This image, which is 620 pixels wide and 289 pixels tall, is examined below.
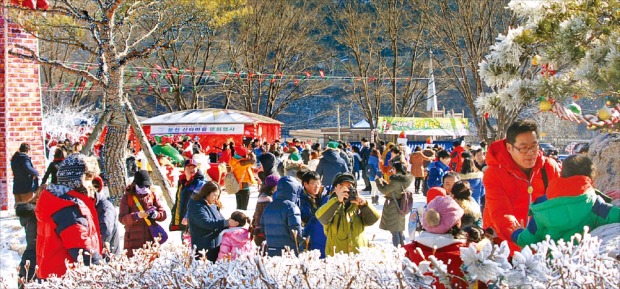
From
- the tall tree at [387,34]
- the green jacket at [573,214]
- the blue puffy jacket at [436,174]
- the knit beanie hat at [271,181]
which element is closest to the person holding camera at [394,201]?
the knit beanie hat at [271,181]

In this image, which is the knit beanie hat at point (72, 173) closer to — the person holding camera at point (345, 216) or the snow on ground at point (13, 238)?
the person holding camera at point (345, 216)

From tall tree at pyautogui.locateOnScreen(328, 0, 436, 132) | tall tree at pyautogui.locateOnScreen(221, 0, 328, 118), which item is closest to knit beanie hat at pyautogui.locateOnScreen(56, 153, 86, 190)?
tall tree at pyautogui.locateOnScreen(328, 0, 436, 132)

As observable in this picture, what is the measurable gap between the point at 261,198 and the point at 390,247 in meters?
3.05

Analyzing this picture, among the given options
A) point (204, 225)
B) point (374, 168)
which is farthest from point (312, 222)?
point (374, 168)

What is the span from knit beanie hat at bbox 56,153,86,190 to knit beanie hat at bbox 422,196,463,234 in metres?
2.45

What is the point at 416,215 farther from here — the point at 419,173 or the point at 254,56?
the point at 254,56

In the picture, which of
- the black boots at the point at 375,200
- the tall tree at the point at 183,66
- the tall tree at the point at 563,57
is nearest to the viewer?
the tall tree at the point at 563,57

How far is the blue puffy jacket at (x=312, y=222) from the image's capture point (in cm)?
630

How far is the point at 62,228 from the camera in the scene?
15.1 feet

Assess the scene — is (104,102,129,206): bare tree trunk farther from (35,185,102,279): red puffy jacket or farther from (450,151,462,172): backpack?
(35,185,102,279): red puffy jacket

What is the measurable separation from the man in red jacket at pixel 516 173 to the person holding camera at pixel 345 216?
4.56 ft

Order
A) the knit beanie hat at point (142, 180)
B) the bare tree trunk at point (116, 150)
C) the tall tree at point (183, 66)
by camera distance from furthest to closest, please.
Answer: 1. the tall tree at point (183, 66)
2. the bare tree trunk at point (116, 150)
3. the knit beanie hat at point (142, 180)

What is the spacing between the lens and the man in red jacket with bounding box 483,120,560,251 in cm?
422

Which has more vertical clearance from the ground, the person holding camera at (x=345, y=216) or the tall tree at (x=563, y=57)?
the tall tree at (x=563, y=57)
